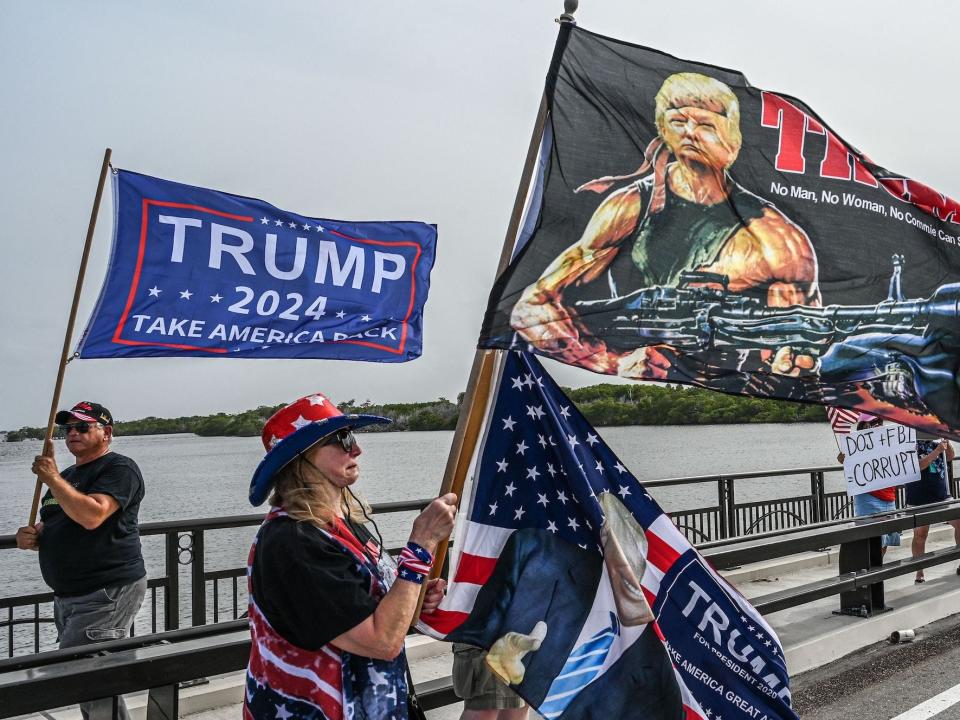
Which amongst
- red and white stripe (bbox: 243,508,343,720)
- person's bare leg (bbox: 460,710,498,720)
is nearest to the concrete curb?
person's bare leg (bbox: 460,710,498,720)

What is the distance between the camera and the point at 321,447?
Result: 2828 mm

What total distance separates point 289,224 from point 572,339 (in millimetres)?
3959

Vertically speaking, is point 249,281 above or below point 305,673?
above

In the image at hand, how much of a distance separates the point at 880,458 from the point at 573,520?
674 cm

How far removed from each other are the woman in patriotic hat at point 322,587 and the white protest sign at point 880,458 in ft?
23.9

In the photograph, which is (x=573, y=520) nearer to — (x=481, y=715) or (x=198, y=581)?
(x=481, y=715)

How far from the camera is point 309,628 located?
2535 mm

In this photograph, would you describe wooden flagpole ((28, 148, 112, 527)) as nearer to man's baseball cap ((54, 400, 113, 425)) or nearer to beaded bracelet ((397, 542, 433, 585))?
man's baseball cap ((54, 400, 113, 425))

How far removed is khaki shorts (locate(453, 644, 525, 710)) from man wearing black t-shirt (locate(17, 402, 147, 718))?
2.36 metres

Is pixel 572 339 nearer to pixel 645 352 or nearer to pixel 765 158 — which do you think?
pixel 645 352

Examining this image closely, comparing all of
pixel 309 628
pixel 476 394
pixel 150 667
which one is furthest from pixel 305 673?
pixel 476 394

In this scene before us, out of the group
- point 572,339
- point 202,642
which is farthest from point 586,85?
point 202,642

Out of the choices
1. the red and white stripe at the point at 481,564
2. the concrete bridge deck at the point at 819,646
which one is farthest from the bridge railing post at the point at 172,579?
the red and white stripe at the point at 481,564

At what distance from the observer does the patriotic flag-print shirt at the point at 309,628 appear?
100 inches
